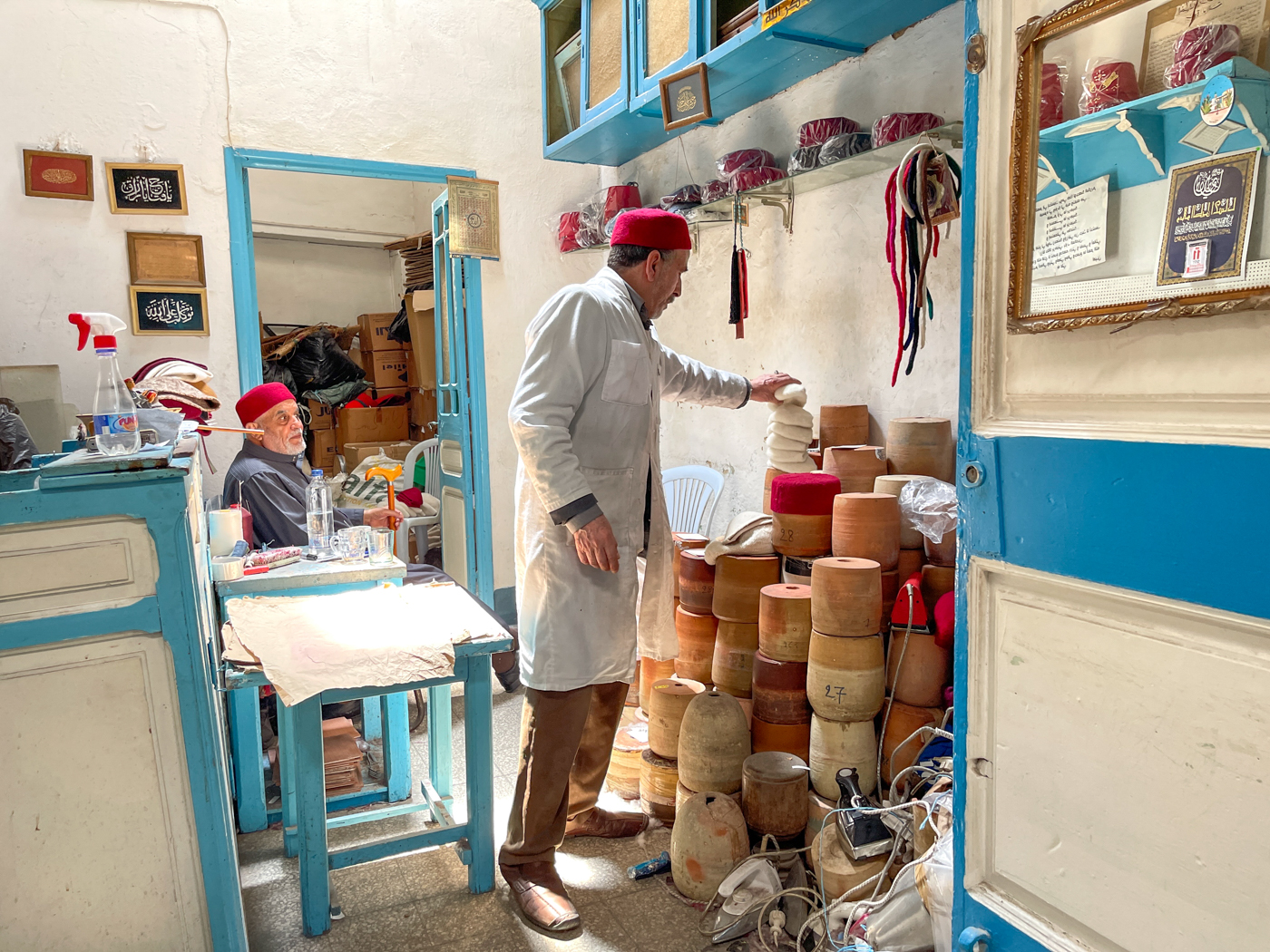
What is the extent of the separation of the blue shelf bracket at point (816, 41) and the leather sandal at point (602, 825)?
2457 mm

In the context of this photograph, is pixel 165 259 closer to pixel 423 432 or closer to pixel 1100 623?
pixel 423 432

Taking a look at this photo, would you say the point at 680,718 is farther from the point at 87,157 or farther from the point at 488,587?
the point at 87,157

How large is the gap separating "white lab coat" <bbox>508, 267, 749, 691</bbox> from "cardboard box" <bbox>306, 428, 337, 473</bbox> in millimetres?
4762

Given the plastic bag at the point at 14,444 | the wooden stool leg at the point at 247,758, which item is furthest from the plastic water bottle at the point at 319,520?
the plastic bag at the point at 14,444

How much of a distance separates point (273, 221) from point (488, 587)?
4.39 meters

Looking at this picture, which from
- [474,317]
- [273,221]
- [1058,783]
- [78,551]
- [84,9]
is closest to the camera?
[1058,783]

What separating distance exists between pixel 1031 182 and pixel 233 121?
11.6 feet

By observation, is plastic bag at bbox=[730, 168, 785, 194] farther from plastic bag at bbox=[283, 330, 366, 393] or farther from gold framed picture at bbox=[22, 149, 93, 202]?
plastic bag at bbox=[283, 330, 366, 393]

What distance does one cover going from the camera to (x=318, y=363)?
670 centimetres

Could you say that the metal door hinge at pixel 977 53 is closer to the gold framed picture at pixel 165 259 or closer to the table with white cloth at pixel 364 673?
the table with white cloth at pixel 364 673

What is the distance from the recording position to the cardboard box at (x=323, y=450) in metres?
6.52

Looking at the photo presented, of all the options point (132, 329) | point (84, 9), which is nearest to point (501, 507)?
point (132, 329)

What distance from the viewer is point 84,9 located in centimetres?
335

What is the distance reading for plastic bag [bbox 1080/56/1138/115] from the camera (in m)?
1.03
